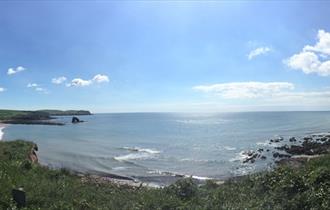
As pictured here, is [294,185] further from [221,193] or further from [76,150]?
[76,150]

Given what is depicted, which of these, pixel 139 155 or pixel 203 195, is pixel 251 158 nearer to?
pixel 139 155

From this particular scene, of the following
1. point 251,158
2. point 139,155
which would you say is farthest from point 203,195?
point 139,155

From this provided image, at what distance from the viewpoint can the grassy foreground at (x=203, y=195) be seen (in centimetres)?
1130

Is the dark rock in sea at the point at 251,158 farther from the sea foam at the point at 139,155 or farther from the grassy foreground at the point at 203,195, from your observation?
the grassy foreground at the point at 203,195

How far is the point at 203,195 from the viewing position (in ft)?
43.8

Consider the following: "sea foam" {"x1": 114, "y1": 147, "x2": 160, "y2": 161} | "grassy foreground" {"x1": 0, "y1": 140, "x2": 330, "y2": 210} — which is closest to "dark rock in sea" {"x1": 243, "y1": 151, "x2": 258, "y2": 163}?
"sea foam" {"x1": 114, "y1": 147, "x2": 160, "y2": 161}

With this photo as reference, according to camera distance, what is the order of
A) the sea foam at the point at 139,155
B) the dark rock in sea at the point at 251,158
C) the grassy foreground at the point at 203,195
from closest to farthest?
the grassy foreground at the point at 203,195, the dark rock in sea at the point at 251,158, the sea foam at the point at 139,155

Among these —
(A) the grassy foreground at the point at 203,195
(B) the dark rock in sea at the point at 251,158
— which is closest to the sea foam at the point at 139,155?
(B) the dark rock in sea at the point at 251,158

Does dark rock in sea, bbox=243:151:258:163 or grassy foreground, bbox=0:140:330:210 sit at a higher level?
grassy foreground, bbox=0:140:330:210

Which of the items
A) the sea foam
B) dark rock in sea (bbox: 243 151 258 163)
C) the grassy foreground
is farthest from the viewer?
the sea foam

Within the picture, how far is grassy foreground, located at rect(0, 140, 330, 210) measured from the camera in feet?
37.1

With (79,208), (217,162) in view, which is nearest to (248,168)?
(217,162)

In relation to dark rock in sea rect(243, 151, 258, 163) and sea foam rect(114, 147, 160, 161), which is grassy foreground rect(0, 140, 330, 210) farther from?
sea foam rect(114, 147, 160, 161)

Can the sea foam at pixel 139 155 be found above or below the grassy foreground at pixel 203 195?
below
